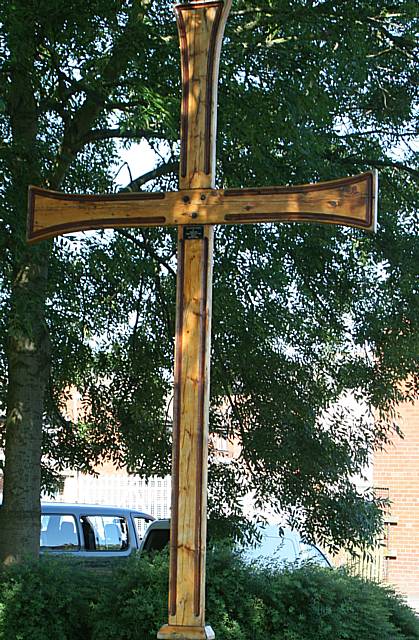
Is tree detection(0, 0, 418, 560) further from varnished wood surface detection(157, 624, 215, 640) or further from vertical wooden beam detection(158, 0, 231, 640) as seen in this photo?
varnished wood surface detection(157, 624, 215, 640)

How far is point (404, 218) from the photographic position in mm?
10805

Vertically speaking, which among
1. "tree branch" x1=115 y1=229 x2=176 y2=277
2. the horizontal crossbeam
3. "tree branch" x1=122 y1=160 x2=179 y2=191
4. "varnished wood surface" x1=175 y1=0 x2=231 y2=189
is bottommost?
the horizontal crossbeam

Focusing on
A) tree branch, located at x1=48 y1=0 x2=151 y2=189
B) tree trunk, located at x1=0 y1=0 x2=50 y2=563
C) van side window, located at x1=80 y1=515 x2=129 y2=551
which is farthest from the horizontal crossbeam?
van side window, located at x1=80 y1=515 x2=129 y2=551

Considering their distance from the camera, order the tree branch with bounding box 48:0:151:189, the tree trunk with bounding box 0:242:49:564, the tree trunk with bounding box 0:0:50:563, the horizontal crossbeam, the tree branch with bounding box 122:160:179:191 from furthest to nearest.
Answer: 1. the tree branch with bounding box 122:160:179:191
2. the tree trunk with bounding box 0:242:49:564
3. the tree trunk with bounding box 0:0:50:563
4. the tree branch with bounding box 48:0:151:189
5. the horizontal crossbeam

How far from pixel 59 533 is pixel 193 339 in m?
11.4

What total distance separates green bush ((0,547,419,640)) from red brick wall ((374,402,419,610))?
13362 millimetres

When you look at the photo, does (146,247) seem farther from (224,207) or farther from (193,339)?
(193,339)

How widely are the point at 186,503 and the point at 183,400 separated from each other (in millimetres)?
458

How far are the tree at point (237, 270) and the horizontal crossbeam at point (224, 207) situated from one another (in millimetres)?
1942

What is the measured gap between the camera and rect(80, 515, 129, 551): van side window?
16.0 metres

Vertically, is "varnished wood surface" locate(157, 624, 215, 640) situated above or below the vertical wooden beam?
below

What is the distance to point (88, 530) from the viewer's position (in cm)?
1602

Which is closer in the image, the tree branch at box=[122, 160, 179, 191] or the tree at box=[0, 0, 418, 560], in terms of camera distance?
the tree at box=[0, 0, 418, 560]

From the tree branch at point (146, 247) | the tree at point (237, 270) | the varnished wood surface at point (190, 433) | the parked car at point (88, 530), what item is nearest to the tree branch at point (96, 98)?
the tree at point (237, 270)
